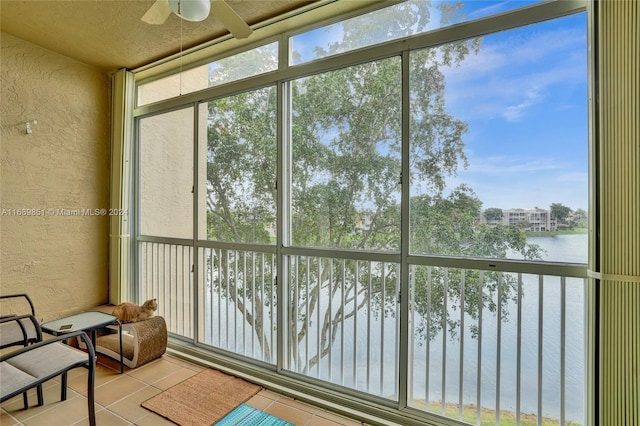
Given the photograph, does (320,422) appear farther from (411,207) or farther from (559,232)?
(559,232)

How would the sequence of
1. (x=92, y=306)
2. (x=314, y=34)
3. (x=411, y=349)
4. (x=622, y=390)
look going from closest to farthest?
1. (x=622, y=390)
2. (x=411, y=349)
3. (x=314, y=34)
4. (x=92, y=306)

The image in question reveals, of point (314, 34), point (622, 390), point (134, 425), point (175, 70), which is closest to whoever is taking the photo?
point (622, 390)

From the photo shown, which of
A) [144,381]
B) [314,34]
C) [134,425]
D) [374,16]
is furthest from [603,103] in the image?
[144,381]

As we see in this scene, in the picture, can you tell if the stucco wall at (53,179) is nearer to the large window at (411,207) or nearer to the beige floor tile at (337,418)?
the large window at (411,207)

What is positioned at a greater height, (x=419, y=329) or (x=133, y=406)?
(x=419, y=329)

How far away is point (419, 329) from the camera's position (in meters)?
2.02

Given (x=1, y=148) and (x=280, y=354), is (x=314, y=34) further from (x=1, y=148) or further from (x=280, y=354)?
(x=1, y=148)

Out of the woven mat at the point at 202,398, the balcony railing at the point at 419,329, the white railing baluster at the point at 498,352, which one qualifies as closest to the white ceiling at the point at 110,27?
the balcony railing at the point at 419,329

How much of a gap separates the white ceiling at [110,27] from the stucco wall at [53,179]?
300mm

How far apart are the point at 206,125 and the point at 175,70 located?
0.91 m

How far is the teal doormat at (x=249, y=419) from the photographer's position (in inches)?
75.8

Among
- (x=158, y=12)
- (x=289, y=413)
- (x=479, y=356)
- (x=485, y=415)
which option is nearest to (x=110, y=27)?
(x=158, y=12)

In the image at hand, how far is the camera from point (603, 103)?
1411mm

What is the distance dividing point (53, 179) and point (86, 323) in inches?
68.7
